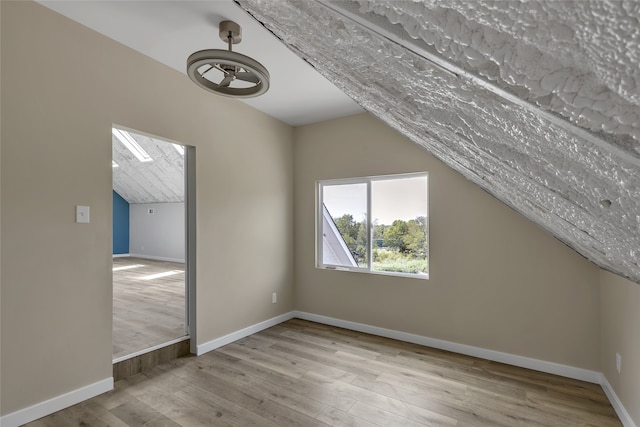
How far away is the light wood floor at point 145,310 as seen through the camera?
2950mm

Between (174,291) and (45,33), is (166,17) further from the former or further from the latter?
(174,291)

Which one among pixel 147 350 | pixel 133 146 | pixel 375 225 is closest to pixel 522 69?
pixel 147 350

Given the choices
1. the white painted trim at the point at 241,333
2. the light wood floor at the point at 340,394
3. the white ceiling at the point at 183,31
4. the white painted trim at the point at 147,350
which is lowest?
the light wood floor at the point at 340,394

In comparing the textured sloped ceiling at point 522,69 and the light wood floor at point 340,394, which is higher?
the textured sloped ceiling at point 522,69

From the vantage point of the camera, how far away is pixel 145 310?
3977mm

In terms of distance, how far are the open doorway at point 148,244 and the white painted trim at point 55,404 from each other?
25 cm

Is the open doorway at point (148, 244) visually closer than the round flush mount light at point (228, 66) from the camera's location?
No

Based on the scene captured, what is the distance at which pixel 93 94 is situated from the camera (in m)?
2.24

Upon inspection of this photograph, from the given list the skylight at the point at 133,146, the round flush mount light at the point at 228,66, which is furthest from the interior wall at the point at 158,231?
the round flush mount light at the point at 228,66

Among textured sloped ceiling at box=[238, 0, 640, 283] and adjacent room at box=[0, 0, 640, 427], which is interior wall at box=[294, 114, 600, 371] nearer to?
adjacent room at box=[0, 0, 640, 427]

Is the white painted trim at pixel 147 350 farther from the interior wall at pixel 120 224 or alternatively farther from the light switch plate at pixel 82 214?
the interior wall at pixel 120 224

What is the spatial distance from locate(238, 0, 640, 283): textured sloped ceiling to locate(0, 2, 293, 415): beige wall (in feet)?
6.98

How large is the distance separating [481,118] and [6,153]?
254cm

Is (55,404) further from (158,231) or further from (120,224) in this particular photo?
(120,224)
